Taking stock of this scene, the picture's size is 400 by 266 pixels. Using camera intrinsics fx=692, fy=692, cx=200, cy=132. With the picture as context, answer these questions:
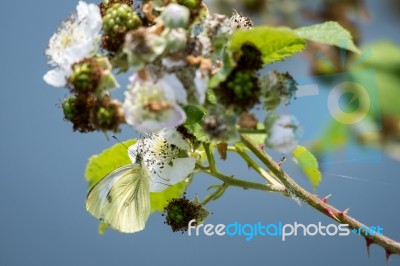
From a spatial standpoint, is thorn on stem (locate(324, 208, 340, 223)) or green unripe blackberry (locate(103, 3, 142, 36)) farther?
thorn on stem (locate(324, 208, 340, 223))

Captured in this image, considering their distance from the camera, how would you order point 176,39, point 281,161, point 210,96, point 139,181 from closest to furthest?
point 176,39
point 210,96
point 281,161
point 139,181

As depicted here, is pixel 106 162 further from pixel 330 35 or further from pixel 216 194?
pixel 330 35

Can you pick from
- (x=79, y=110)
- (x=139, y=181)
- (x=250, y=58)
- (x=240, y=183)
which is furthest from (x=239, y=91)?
(x=139, y=181)

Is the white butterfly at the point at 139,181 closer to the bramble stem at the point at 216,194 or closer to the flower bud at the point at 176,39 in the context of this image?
the bramble stem at the point at 216,194

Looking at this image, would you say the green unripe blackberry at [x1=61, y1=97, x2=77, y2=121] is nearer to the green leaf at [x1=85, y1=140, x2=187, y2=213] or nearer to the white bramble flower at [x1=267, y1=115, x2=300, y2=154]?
the white bramble flower at [x1=267, y1=115, x2=300, y2=154]

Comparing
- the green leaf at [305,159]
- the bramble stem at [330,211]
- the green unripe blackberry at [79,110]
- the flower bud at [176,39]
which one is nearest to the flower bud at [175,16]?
the flower bud at [176,39]

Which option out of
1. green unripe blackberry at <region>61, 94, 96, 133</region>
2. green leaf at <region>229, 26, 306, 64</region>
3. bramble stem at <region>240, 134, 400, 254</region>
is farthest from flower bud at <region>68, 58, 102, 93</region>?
bramble stem at <region>240, 134, 400, 254</region>

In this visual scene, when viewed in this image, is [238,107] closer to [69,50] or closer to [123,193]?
[69,50]
